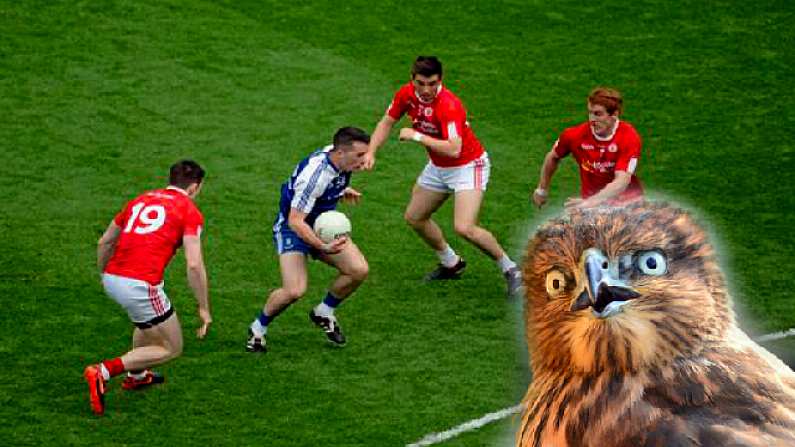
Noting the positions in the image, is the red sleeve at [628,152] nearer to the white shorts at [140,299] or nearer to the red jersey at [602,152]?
the red jersey at [602,152]

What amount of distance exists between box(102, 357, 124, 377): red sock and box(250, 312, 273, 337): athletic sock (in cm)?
120

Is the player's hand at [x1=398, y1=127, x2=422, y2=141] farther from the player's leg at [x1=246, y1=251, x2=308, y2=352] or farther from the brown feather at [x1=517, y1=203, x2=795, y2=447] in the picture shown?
the brown feather at [x1=517, y1=203, x2=795, y2=447]

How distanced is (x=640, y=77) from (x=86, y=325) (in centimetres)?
741

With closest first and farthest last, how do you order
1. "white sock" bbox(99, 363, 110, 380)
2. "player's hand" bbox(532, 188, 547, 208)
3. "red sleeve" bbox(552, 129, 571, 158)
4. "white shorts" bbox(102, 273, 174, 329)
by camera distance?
"white shorts" bbox(102, 273, 174, 329)
"white sock" bbox(99, 363, 110, 380)
"player's hand" bbox(532, 188, 547, 208)
"red sleeve" bbox(552, 129, 571, 158)

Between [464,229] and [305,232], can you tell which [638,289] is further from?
[464,229]

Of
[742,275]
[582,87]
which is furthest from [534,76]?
[742,275]

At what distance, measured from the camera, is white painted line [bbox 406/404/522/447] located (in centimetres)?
923

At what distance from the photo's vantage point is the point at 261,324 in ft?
35.0

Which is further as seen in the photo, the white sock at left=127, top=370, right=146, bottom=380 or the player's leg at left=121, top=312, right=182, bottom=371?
the white sock at left=127, top=370, right=146, bottom=380

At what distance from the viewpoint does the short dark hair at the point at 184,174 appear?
9891mm

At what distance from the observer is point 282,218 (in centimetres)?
1048

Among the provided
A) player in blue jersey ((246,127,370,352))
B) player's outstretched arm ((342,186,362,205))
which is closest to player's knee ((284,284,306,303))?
player in blue jersey ((246,127,370,352))

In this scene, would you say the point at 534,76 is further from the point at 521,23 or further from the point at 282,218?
the point at 282,218

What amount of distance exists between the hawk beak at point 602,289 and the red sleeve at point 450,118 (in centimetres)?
801
